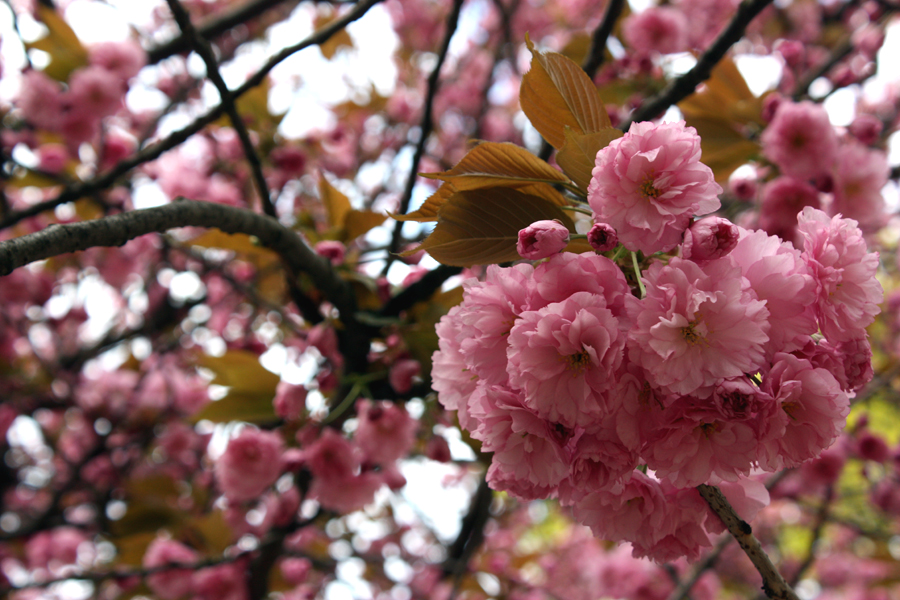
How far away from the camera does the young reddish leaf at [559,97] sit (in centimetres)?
68

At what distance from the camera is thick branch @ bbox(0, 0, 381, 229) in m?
1.07

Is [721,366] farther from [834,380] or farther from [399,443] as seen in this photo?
[399,443]

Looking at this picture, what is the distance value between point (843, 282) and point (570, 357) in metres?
0.31

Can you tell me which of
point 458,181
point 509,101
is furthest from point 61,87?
point 509,101

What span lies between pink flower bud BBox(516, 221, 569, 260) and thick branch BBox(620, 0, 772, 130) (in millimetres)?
481

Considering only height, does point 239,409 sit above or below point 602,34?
below

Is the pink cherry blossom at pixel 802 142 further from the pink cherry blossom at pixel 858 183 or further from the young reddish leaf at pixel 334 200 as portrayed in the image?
the young reddish leaf at pixel 334 200

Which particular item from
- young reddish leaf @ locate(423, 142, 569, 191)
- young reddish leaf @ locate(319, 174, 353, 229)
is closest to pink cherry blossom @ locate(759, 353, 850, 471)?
young reddish leaf @ locate(423, 142, 569, 191)

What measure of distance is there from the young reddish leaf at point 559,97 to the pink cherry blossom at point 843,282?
29 cm

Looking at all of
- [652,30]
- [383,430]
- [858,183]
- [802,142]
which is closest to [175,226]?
[383,430]

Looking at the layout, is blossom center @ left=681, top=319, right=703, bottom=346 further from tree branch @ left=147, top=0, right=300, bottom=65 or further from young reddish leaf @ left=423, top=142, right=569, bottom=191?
tree branch @ left=147, top=0, right=300, bottom=65

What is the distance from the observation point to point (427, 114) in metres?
1.33

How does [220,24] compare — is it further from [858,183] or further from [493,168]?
[858,183]

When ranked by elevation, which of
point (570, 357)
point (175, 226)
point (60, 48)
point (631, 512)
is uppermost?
point (60, 48)
